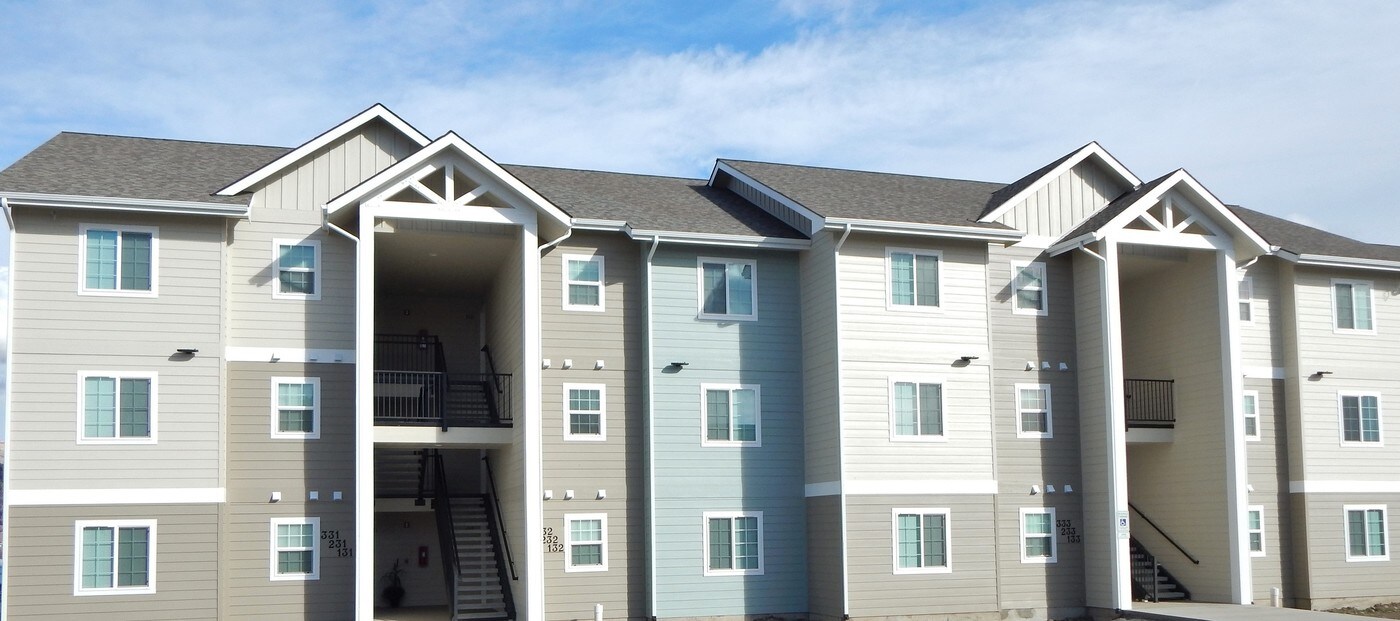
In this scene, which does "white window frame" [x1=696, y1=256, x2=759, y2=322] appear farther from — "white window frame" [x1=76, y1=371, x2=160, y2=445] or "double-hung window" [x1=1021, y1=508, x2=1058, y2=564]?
"white window frame" [x1=76, y1=371, x2=160, y2=445]

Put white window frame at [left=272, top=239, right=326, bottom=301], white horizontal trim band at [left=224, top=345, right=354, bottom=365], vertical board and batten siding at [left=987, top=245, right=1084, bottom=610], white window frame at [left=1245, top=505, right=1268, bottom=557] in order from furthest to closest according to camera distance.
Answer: white window frame at [left=1245, top=505, right=1268, bottom=557] < vertical board and batten siding at [left=987, top=245, right=1084, bottom=610] < white window frame at [left=272, top=239, right=326, bottom=301] < white horizontal trim band at [left=224, top=345, right=354, bottom=365]

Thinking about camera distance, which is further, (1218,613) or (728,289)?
(728,289)

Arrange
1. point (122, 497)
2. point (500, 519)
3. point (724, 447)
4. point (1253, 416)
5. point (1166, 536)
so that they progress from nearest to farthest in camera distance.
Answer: point (122, 497), point (724, 447), point (500, 519), point (1166, 536), point (1253, 416)

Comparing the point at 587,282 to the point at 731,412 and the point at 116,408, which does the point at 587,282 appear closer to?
the point at 731,412

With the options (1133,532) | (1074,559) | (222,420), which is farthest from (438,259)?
(1133,532)

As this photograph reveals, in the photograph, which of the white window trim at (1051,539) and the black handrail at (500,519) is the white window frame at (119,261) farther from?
the white window trim at (1051,539)

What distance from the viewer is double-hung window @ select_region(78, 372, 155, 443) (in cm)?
2220

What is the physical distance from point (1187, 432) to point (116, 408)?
21.2 meters

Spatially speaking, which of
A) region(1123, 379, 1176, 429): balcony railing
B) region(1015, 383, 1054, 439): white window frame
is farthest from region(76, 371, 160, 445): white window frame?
region(1123, 379, 1176, 429): balcony railing

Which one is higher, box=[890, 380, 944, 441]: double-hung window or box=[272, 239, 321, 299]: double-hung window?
box=[272, 239, 321, 299]: double-hung window

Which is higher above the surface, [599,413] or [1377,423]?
[599,413]

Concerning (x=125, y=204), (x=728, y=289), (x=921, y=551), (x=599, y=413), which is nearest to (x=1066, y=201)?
(x=728, y=289)

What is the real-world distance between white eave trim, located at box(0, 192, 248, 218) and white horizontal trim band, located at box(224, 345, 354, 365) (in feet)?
7.87

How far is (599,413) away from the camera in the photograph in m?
25.6
